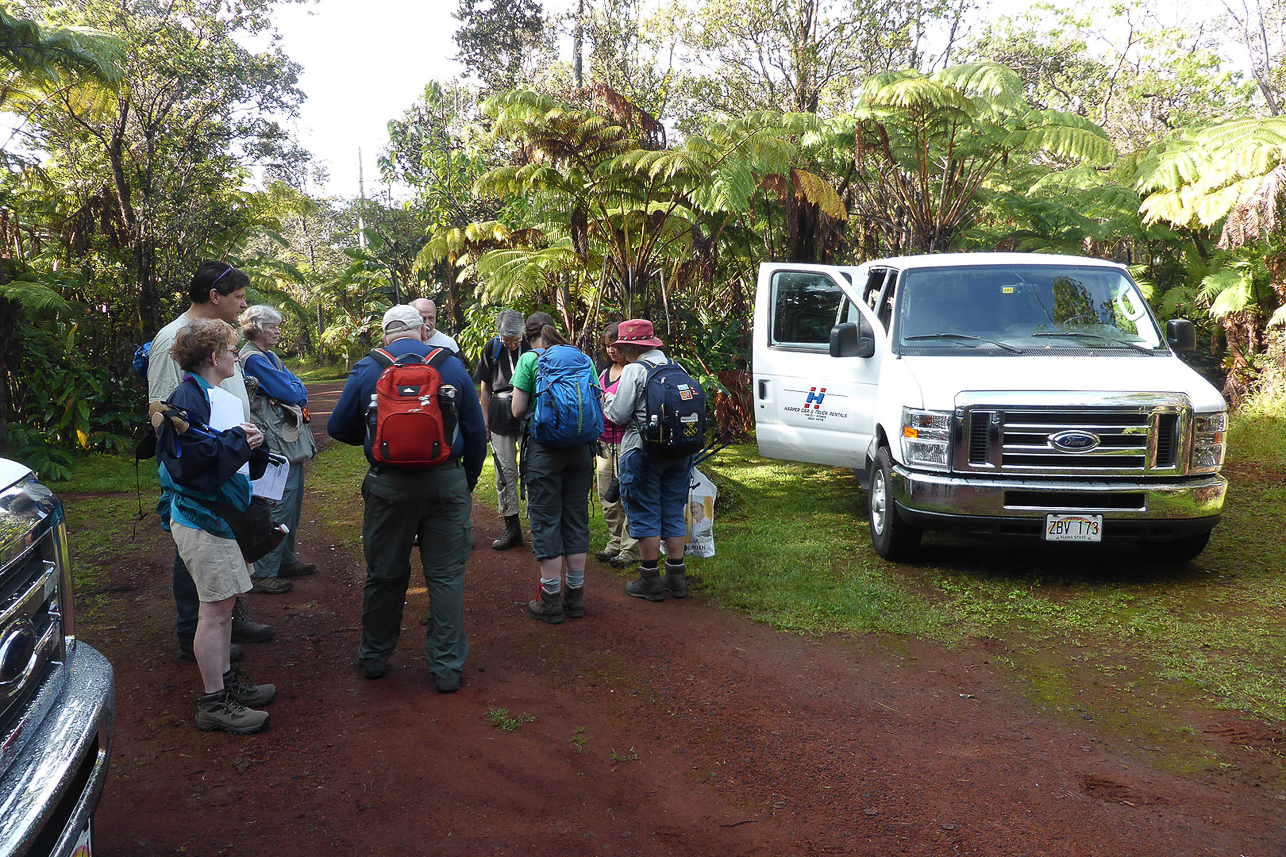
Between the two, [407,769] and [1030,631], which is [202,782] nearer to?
[407,769]

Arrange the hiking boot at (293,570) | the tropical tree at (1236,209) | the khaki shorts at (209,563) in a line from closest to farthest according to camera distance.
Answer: the khaki shorts at (209,563), the hiking boot at (293,570), the tropical tree at (1236,209)

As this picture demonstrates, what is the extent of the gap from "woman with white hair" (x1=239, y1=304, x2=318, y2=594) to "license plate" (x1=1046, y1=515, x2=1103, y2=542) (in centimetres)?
468

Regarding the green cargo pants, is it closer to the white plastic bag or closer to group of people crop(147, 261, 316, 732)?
group of people crop(147, 261, 316, 732)

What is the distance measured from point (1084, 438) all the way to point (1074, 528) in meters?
0.57

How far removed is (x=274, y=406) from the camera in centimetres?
555

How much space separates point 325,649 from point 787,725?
8.46 feet

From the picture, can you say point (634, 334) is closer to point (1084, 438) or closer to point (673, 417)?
point (673, 417)

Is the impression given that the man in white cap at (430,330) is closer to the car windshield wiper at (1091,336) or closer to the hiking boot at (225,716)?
the hiking boot at (225,716)

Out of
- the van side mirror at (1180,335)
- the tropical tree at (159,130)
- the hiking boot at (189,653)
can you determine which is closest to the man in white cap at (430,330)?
the hiking boot at (189,653)

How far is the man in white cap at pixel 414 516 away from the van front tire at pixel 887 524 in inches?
127

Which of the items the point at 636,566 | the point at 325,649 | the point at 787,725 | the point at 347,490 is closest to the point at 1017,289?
the point at 636,566

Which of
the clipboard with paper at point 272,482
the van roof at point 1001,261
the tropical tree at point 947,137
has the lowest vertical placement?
the clipboard with paper at point 272,482

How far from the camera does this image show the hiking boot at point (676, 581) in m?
5.88

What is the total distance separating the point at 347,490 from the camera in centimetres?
971
